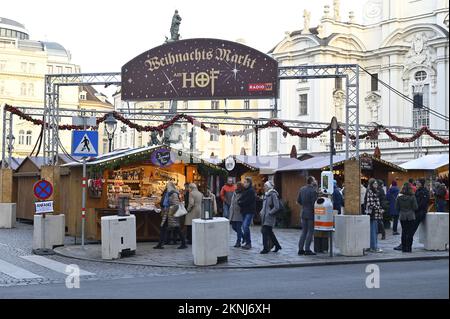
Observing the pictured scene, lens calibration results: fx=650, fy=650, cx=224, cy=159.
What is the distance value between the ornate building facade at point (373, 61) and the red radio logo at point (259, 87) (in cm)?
3463

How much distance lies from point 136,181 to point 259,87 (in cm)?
479

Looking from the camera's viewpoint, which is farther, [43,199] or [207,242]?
[43,199]

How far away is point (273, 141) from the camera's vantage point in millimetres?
66812

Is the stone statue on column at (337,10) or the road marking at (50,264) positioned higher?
the stone statue on column at (337,10)

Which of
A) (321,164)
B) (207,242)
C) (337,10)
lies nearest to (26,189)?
(321,164)

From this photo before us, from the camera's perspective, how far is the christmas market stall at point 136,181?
18531 mm

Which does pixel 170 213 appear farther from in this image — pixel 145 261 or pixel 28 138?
pixel 28 138

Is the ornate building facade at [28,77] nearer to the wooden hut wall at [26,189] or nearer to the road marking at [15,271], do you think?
the wooden hut wall at [26,189]

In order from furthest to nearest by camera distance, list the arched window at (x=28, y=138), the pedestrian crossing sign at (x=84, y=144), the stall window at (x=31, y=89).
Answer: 1. the stall window at (x=31, y=89)
2. the arched window at (x=28, y=138)
3. the pedestrian crossing sign at (x=84, y=144)

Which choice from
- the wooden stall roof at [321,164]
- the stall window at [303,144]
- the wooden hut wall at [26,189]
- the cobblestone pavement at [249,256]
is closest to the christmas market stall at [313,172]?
the wooden stall roof at [321,164]

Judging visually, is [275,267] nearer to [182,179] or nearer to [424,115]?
[182,179]
